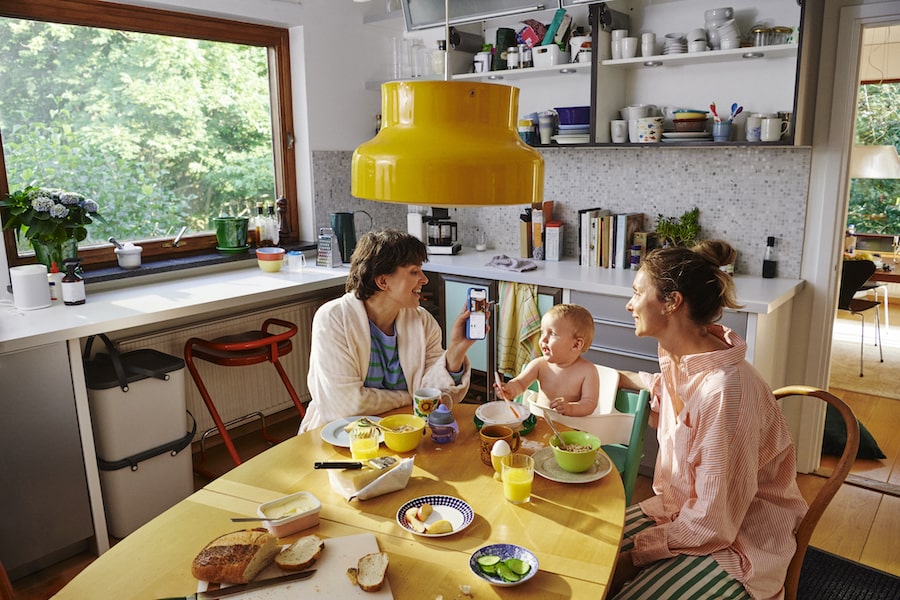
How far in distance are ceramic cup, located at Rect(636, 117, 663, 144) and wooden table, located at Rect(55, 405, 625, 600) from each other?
7.02 feet

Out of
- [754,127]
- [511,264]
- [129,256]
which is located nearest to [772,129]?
[754,127]

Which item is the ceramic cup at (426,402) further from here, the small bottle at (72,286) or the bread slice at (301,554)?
the small bottle at (72,286)

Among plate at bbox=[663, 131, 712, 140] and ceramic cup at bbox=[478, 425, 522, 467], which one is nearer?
ceramic cup at bbox=[478, 425, 522, 467]

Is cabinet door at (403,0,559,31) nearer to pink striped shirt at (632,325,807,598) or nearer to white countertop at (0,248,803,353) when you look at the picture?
pink striped shirt at (632,325,807,598)

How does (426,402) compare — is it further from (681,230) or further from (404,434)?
(681,230)

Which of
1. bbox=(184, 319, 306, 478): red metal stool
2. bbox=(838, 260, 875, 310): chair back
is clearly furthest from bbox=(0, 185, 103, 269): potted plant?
bbox=(838, 260, 875, 310): chair back

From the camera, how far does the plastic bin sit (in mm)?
2814

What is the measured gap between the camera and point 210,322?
362 centimetres

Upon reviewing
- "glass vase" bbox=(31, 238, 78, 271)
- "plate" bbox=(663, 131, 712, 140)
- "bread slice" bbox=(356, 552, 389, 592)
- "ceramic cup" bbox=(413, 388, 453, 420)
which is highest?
"plate" bbox=(663, 131, 712, 140)

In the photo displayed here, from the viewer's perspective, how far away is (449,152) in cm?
129

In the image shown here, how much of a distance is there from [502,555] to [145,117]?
311 centimetres

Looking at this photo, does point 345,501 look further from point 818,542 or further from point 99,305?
point 818,542

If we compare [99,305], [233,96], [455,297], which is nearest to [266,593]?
[99,305]

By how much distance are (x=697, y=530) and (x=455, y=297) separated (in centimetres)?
246
